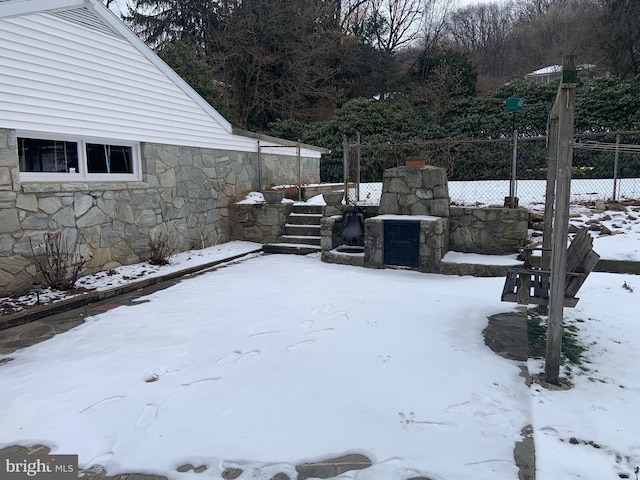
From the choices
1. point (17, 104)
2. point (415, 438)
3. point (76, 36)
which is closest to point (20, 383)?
point (415, 438)

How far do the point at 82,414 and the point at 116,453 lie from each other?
0.53m

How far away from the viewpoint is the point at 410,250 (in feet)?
22.0

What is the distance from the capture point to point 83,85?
5.88 m

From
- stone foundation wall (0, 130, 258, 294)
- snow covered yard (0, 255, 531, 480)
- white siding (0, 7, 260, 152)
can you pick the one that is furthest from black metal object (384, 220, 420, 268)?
white siding (0, 7, 260, 152)

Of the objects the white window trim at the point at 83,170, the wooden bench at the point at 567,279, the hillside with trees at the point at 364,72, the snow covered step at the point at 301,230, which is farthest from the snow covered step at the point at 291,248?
the hillside with trees at the point at 364,72

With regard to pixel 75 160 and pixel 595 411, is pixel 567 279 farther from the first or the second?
pixel 75 160

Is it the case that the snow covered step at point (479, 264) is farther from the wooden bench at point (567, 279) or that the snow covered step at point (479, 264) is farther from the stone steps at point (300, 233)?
the stone steps at point (300, 233)

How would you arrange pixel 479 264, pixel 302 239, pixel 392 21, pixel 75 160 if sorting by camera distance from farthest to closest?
1. pixel 392 21
2. pixel 302 239
3. pixel 479 264
4. pixel 75 160

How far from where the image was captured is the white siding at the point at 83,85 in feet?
16.5

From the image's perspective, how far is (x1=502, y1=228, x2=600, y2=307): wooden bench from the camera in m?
3.24

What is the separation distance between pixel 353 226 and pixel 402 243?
1064mm

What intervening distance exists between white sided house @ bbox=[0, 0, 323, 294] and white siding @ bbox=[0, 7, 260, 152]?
1cm

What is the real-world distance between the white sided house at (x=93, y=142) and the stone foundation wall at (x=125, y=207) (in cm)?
2

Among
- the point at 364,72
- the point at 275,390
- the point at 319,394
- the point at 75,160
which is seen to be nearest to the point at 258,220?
the point at 75,160
